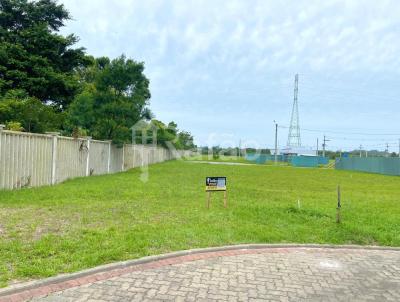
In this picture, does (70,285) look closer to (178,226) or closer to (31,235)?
(31,235)

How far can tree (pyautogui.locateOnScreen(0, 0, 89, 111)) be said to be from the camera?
19453 mm

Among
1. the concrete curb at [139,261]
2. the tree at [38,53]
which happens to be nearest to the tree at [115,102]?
the tree at [38,53]

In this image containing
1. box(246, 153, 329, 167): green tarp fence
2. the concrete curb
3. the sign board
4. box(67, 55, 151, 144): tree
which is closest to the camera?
the concrete curb

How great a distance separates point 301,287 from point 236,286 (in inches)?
28.3

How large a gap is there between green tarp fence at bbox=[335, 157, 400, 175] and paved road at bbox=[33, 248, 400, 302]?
29036mm

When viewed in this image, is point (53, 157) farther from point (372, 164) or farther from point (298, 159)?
point (298, 159)

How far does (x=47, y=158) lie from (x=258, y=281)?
356 inches

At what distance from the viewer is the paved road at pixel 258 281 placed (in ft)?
12.1

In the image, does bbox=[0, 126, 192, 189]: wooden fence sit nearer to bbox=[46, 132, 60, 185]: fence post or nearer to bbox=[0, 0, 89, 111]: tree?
bbox=[46, 132, 60, 185]: fence post

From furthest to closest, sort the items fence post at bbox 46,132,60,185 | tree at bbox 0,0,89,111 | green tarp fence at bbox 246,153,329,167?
green tarp fence at bbox 246,153,329,167
tree at bbox 0,0,89,111
fence post at bbox 46,132,60,185

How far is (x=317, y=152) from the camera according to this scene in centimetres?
6888

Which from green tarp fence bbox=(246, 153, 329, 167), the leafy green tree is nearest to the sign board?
the leafy green tree

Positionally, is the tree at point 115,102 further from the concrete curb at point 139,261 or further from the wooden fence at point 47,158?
the concrete curb at point 139,261

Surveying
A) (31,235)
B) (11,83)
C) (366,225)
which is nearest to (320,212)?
(366,225)
